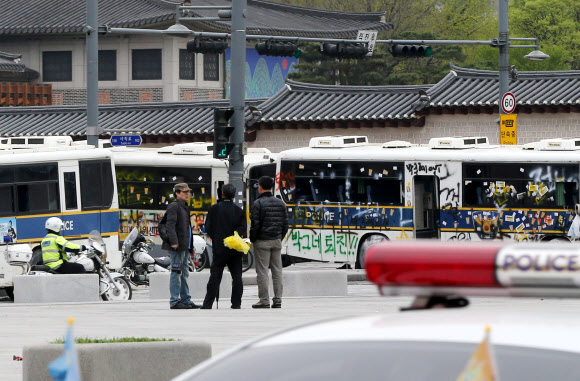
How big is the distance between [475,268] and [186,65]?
160 ft

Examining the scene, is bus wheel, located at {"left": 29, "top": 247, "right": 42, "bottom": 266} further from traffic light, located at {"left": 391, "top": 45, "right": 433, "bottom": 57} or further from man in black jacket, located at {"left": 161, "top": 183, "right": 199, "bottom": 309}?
traffic light, located at {"left": 391, "top": 45, "right": 433, "bottom": 57}

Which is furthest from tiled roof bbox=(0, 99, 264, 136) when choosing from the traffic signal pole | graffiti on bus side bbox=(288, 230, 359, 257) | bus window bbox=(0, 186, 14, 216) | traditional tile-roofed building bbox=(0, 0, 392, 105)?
the traffic signal pole

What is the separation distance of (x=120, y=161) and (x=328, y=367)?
90.7 ft

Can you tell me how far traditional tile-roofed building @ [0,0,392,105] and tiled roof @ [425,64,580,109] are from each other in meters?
15.4

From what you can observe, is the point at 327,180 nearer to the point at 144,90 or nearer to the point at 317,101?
the point at 317,101

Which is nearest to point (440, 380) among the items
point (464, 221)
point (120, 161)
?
point (464, 221)

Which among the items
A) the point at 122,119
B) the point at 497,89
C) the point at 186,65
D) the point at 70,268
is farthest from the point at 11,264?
the point at 186,65

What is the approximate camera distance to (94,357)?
9.77 m

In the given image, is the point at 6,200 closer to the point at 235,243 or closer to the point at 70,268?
the point at 70,268

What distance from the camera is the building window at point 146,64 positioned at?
171ft

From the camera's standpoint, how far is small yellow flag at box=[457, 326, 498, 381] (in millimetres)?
3498

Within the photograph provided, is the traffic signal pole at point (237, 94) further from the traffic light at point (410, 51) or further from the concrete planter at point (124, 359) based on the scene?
the concrete planter at point (124, 359)

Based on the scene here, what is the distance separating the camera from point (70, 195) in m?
25.7

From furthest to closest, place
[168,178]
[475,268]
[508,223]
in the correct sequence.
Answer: [168,178]
[508,223]
[475,268]
